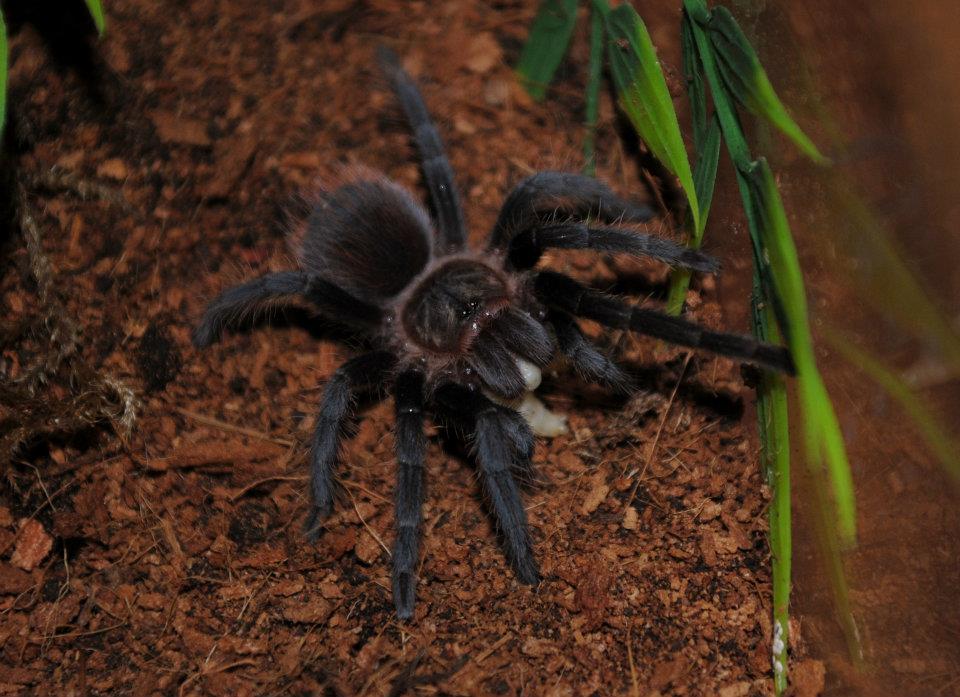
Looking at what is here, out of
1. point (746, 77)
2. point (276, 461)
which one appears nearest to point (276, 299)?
point (276, 461)

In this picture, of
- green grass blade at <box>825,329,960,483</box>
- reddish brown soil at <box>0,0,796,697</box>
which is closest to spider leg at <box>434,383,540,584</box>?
reddish brown soil at <box>0,0,796,697</box>

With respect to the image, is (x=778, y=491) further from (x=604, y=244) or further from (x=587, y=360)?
(x=604, y=244)

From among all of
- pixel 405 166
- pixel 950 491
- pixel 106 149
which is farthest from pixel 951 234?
pixel 106 149

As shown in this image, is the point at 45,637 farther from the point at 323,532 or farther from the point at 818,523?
the point at 818,523

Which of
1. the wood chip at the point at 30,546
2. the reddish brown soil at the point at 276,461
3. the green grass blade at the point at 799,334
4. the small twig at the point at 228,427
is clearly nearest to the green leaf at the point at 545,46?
the reddish brown soil at the point at 276,461

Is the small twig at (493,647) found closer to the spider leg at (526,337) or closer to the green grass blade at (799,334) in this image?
the green grass blade at (799,334)

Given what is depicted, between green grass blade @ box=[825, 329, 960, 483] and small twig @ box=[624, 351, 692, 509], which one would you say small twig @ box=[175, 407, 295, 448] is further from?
green grass blade @ box=[825, 329, 960, 483]
